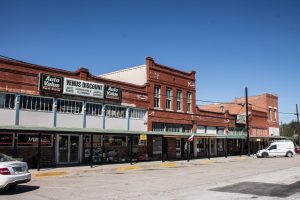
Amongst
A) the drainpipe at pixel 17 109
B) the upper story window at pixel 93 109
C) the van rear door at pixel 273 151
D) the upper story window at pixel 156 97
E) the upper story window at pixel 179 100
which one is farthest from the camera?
the van rear door at pixel 273 151

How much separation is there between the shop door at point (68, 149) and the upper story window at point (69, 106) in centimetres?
191

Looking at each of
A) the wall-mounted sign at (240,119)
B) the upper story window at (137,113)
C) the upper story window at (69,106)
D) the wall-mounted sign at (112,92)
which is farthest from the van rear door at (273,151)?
the upper story window at (69,106)

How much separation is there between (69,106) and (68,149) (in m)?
3.21

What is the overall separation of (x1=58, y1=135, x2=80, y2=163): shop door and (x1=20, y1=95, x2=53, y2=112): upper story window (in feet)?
8.02

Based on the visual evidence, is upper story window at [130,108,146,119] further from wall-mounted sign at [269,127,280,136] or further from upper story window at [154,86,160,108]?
wall-mounted sign at [269,127,280,136]

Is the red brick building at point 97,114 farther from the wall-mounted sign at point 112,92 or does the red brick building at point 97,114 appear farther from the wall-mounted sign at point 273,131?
the wall-mounted sign at point 273,131

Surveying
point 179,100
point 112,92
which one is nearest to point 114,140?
point 112,92

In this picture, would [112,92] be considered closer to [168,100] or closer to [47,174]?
[168,100]

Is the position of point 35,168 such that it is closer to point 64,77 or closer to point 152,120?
point 64,77

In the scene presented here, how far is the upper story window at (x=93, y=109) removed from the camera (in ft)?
88.3

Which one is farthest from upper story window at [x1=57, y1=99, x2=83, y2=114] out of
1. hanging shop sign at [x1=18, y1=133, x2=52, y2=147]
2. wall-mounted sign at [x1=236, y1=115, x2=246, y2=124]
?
wall-mounted sign at [x1=236, y1=115, x2=246, y2=124]

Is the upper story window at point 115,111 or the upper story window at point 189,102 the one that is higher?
the upper story window at point 189,102

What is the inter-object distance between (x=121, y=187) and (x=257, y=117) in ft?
143

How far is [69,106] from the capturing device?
1005 inches
